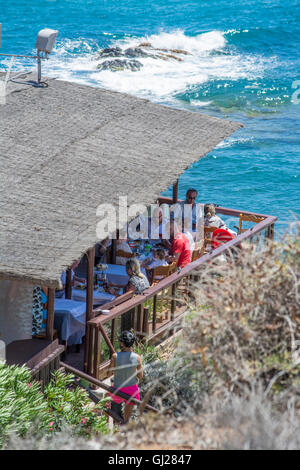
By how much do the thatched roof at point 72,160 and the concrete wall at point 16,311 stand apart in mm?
826

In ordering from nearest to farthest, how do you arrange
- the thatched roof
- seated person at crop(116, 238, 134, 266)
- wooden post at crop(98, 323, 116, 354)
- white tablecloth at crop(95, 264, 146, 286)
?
the thatched roof → wooden post at crop(98, 323, 116, 354) → white tablecloth at crop(95, 264, 146, 286) → seated person at crop(116, 238, 134, 266)

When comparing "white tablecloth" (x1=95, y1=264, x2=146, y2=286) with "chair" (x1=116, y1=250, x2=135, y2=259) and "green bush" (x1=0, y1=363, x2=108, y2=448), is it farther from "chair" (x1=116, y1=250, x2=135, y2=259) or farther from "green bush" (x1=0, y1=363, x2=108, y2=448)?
"green bush" (x1=0, y1=363, x2=108, y2=448)

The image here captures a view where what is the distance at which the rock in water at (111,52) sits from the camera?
143ft

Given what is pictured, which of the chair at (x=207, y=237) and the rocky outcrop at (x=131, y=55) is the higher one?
the chair at (x=207, y=237)

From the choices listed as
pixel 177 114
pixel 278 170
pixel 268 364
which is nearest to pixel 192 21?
pixel 278 170

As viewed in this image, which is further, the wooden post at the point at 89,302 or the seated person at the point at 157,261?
the seated person at the point at 157,261

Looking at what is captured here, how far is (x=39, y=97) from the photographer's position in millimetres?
12695

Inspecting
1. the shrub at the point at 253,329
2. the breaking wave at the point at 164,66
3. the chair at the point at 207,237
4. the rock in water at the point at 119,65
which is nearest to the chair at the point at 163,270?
the chair at the point at 207,237

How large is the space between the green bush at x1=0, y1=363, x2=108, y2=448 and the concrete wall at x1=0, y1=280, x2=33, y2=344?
2.50 ft

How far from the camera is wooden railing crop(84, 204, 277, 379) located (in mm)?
9430

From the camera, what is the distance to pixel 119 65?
41.3 meters

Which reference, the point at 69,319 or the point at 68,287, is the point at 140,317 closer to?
the point at 69,319

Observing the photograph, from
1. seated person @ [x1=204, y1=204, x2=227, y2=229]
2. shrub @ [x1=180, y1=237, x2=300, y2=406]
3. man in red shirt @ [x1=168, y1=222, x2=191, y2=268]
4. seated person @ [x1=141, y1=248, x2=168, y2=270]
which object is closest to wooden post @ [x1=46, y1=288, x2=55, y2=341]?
seated person @ [x1=141, y1=248, x2=168, y2=270]

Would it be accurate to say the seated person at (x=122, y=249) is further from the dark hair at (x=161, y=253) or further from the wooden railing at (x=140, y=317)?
the wooden railing at (x=140, y=317)
